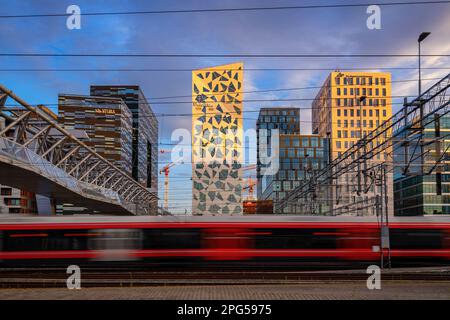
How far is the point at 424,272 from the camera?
20828 mm

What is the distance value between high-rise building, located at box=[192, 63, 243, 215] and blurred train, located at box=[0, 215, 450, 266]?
77.6 m

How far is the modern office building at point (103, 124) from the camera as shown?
4953 inches

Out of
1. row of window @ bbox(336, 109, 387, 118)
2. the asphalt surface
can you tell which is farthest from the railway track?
row of window @ bbox(336, 109, 387, 118)

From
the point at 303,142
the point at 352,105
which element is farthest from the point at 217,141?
the point at 352,105

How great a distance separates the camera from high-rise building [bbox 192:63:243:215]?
103 m

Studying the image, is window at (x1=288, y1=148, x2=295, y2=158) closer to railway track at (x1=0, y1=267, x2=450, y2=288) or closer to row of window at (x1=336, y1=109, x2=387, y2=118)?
row of window at (x1=336, y1=109, x2=387, y2=118)

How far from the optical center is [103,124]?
13138 centimetres

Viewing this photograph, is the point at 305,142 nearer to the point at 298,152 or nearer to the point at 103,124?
the point at 298,152

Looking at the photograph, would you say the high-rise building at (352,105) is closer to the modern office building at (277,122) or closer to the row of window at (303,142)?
the row of window at (303,142)

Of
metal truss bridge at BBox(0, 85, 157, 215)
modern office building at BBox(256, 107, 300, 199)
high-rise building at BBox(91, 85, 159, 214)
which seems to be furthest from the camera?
high-rise building at BBox(91, 85, 159, 214)

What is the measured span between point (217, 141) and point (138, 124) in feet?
187

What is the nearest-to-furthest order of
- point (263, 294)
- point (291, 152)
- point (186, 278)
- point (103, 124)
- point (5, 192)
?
point (263, 294), point (186, 278), point (5, 192), point (291, 152), point (103, 124)
